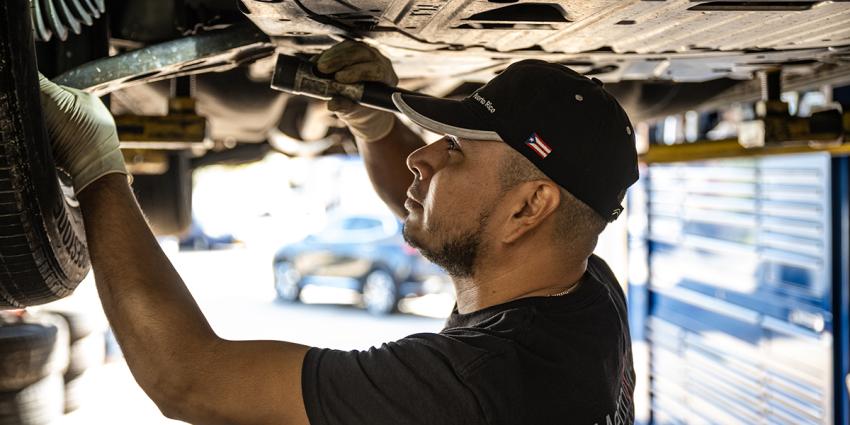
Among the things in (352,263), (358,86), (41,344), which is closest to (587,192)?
(358,86)

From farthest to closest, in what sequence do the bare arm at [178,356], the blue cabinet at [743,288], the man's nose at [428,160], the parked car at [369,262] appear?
the parked car at [369,262] → the blue cabinet at [743,288] → the man's nose at [428,160] → the bare arm at [178,356]

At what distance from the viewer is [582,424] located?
4.05 ft

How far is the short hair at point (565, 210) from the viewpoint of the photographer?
1.37 meters

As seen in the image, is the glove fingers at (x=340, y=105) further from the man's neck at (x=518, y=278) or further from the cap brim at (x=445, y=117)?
the man's neck at (x=518, y=278)

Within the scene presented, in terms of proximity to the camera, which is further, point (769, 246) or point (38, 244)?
point (769, 246)

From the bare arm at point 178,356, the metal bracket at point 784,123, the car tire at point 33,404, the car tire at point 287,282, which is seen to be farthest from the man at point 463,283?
the car tire at point 287,282

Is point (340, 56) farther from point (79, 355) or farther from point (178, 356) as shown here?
point (79, 355)

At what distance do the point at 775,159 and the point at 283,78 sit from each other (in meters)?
2.90

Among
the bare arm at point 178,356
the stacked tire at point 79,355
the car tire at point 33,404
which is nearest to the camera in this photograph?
the bare arm at point 178,356

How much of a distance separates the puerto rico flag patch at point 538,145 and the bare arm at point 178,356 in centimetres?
53

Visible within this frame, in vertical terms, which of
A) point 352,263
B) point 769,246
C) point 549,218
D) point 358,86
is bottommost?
point 352,263

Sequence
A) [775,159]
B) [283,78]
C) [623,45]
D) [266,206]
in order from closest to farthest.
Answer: [283,78] → [623,45] → [775,159] → [266,206]

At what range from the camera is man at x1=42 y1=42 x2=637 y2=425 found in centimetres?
112

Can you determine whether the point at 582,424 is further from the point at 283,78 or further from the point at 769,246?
the point at 769,246
